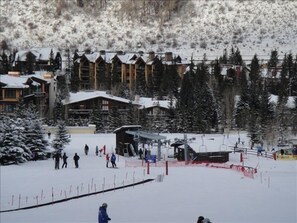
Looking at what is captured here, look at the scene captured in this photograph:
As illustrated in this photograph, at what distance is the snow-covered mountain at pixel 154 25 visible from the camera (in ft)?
316

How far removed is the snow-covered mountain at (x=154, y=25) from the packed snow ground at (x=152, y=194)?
71.0m

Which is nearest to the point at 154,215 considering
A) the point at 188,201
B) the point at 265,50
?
the point at 188,201

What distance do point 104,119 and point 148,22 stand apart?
64.5m

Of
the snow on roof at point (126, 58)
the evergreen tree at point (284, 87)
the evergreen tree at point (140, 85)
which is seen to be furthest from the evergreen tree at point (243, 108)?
the snow on roof at point (126, 58)

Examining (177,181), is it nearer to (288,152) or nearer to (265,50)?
(288,152)

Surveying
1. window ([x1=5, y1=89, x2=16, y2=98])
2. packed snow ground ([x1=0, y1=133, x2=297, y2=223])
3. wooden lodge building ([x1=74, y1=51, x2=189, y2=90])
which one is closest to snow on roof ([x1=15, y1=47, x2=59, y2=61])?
wooden lodge building ([x1=74, y1=51, x2=189, y2=90])

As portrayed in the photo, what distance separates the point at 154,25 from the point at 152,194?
9189 centimetres

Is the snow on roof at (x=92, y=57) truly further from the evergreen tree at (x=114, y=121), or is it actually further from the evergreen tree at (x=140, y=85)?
the evergreen tree at (x=114, y=121)

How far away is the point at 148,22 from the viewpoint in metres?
107

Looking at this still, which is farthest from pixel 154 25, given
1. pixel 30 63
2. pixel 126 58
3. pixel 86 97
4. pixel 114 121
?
pixel 114 121

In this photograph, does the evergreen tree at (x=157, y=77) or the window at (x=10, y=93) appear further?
the evergreen tree at (x=157, y=77)

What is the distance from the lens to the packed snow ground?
1369 cm

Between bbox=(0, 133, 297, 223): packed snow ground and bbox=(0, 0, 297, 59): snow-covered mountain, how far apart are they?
70971mm

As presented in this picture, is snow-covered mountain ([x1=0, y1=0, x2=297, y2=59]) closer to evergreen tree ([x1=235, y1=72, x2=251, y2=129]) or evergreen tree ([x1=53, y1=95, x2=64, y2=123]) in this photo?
evergreen tree ([x1=235, y1=72, x2=251, y2=129])
